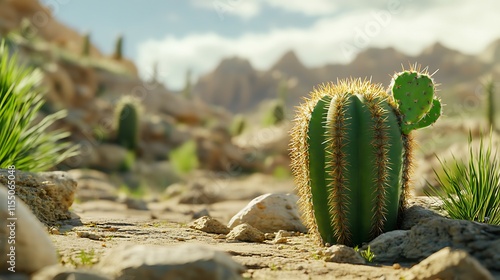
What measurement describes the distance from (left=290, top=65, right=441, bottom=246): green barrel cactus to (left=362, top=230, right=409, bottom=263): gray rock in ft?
0.95

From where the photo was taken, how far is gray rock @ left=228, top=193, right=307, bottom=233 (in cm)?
537

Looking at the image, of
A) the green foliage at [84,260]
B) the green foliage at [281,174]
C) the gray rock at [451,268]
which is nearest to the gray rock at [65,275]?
the green foliage at [84,260]

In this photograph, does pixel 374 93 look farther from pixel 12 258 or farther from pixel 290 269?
pixel 12 258

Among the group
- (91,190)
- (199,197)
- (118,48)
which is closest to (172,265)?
(199,197)

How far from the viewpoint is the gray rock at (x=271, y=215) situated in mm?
5367

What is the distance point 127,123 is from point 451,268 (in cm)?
1607

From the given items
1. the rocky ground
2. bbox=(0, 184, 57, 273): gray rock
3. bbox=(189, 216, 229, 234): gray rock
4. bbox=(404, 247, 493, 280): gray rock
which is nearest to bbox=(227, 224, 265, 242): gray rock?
the rocky ground

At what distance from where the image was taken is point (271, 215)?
5410 mm

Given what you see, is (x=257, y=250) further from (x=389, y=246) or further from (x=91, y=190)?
(x=91, y=190)

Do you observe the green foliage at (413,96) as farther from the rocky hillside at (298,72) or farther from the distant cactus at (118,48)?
the rocky hillside at (298,72)

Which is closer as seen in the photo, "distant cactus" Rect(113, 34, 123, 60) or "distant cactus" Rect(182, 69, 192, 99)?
"distant cactus" Rect(113, 34, 123, 60)

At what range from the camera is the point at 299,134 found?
4.40m

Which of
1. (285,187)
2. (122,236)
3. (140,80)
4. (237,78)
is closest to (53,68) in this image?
(140,80)

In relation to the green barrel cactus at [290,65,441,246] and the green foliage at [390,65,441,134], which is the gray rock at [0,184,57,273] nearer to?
the green barrel cactus at [290,65,441,246]
